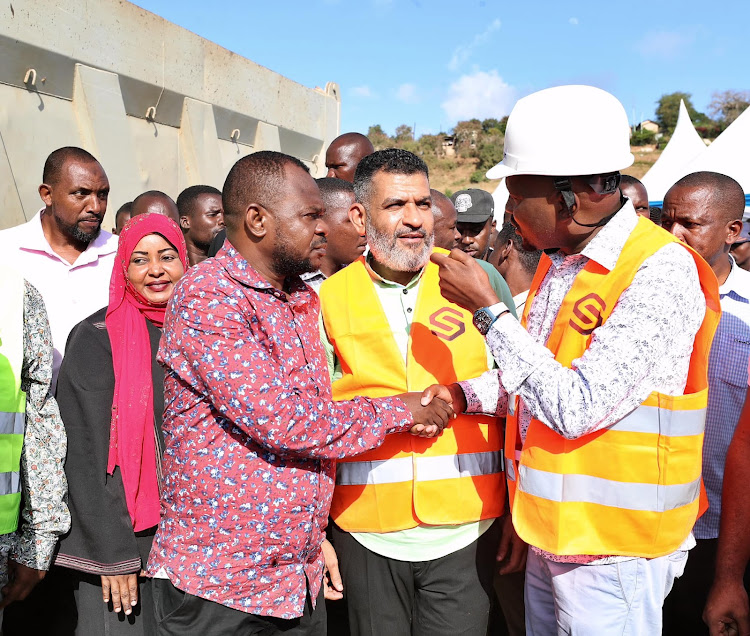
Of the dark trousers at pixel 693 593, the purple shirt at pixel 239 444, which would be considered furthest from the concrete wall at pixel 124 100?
the dark trousers at pixel 693 593

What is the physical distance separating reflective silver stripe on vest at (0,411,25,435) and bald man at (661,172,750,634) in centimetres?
283

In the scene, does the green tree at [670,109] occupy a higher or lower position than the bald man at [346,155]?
higher

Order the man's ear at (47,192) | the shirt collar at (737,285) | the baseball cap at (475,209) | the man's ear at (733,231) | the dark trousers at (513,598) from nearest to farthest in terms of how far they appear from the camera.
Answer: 1. the dark trousers at (513,598)
2. the shirt collar at (737,285)
3. the man's ear at (733,231)
4. the man's ear at (47,192)
5. the baseball cap at (475,209)

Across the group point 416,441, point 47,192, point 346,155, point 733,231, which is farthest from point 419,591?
point 346,155

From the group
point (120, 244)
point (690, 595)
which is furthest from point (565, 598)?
point (120, 244)

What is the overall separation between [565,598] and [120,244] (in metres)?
2.39

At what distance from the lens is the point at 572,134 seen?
196cm

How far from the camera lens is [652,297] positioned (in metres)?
1.82

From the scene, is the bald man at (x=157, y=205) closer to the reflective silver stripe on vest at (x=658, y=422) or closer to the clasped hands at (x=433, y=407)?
the clasped hands at (x=433, y=407)

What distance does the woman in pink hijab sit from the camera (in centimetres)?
255

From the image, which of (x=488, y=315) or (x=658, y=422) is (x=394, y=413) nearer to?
(x=488, y=315)

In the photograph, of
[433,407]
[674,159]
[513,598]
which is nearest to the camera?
[433,407]

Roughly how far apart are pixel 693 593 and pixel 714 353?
114 cm

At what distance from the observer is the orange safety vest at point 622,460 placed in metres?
1.90
